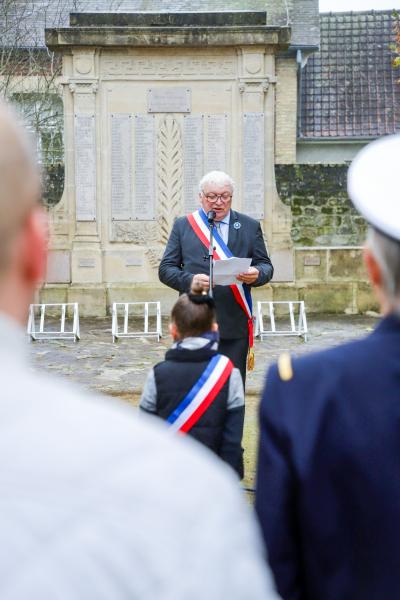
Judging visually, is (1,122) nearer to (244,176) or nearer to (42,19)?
(244,176)

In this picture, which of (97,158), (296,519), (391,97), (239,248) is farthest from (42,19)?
(296,519)

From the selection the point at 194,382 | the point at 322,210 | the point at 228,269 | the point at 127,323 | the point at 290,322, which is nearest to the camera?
the point at 194,382

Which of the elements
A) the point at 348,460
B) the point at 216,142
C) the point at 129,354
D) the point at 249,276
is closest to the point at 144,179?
the point at 216,142

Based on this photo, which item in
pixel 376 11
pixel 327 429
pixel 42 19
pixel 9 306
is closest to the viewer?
pixel 9 306

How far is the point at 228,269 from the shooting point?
20.1 feet

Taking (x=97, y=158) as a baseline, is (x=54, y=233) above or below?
below

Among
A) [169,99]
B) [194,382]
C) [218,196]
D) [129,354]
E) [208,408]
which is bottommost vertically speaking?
[129,354]

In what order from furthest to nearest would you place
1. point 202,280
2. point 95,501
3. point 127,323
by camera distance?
point 127,323 → point 202,280 → point 95,501

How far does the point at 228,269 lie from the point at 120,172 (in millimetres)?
8780

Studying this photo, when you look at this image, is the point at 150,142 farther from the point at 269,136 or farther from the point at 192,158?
the point at 269,136

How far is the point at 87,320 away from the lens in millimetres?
14344

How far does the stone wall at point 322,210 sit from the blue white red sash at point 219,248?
8875 mm

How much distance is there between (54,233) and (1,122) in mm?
13715

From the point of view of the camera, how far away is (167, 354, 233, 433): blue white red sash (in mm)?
4215
